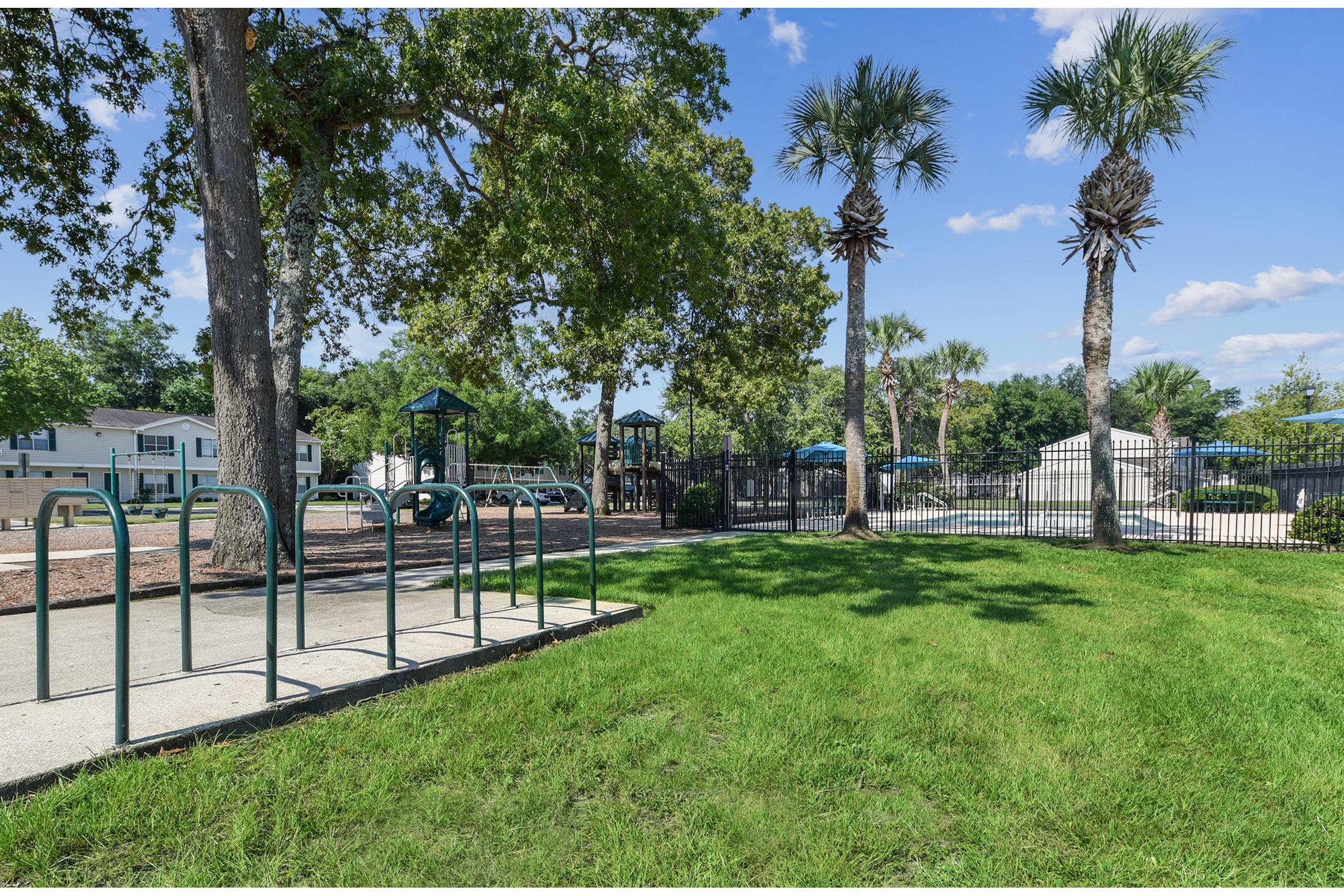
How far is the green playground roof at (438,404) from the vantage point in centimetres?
1694

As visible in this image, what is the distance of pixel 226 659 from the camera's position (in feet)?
14.4

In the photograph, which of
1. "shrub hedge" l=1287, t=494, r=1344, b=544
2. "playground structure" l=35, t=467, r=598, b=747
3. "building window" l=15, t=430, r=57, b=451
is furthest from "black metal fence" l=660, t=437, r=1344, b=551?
"building window" l=15, t=430, r=57, b=451

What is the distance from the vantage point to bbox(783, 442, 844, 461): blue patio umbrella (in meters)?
27.8

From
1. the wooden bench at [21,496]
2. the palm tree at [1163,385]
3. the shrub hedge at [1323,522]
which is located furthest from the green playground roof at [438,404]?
the palm tree at [1163,385]

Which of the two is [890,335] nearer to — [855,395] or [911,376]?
[911,376]

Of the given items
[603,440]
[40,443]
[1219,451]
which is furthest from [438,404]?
[40,443]

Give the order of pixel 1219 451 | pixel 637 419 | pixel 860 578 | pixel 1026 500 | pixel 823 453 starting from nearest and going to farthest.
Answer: pixel 860 578
pixel 1026 500
pixel 1219 451
pixel 637 419
pixel 823 453

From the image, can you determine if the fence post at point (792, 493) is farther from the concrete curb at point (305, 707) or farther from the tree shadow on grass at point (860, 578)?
the concrete curb at point (305, 707)

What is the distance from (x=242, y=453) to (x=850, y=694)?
25.2 ft

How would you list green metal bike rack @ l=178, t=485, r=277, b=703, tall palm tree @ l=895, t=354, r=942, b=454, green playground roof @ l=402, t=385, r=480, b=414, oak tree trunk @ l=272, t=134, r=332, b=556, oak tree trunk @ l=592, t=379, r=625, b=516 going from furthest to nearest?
tall palm tree @ l=895, t=354, r=942, b=454 → oak tree trunk @ l=592, t=379, r=625, b=516 → green playground roof @ l=402, t=385, r=480, b=414 → oak tree trunk @ l=272, t=134, r=332, b=556 → green metal bike rack @ l=178, t=485, r=277, b=703

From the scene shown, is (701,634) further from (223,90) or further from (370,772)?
(223,90)

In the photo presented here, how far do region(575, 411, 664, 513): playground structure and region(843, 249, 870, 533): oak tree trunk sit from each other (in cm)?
1063

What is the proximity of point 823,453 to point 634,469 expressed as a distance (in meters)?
8.97

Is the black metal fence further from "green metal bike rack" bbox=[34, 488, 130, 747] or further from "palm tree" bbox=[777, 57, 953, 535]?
"green metal bike rack" bbox=[34, 488, 130, 747]
